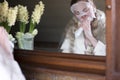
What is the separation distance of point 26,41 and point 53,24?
0.16m

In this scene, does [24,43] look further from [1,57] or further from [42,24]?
[1,57]

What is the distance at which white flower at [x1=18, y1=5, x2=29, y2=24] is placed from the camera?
1083 mm

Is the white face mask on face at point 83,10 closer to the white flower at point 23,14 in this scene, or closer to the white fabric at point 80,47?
the white fabric at point 80,47

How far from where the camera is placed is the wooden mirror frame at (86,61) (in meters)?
0.77

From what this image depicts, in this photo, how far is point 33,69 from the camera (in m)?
0.99

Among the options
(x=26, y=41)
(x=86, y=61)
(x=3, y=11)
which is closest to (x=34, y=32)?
(x=26, y=41)

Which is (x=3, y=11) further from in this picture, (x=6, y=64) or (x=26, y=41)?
(x=6, y=64)

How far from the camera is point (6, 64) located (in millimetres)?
768

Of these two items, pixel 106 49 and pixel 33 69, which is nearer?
pixel 106 49

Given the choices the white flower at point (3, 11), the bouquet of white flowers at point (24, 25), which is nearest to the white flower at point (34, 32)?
the bouquet of white flowers at point (24, 25)

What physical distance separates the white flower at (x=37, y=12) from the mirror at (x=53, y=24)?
17mm

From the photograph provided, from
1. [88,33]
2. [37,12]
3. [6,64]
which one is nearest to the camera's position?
[6,64]

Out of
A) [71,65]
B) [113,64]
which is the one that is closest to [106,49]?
[113,64]

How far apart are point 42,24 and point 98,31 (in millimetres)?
248
